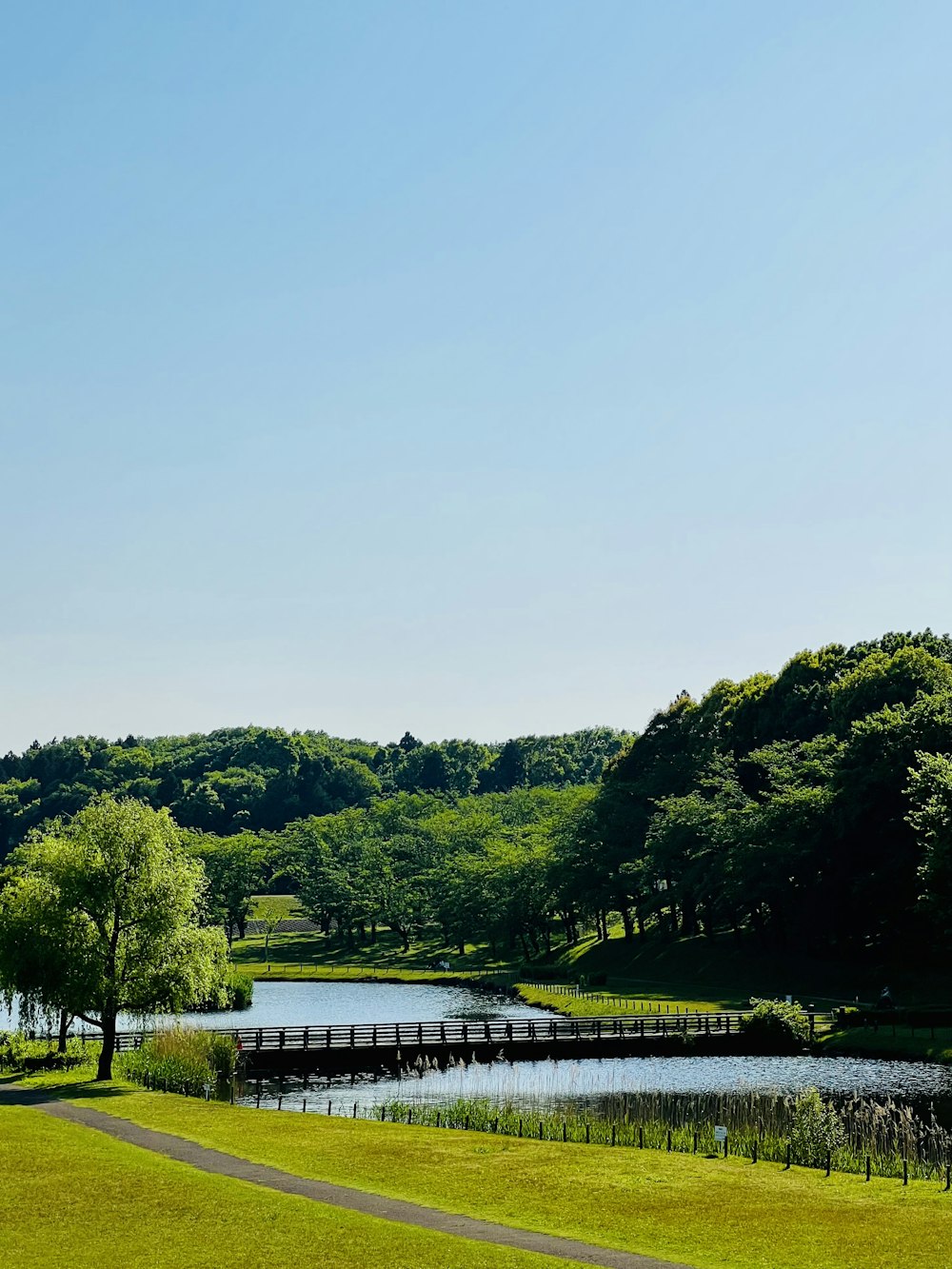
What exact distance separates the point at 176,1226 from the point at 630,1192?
11.0 metres

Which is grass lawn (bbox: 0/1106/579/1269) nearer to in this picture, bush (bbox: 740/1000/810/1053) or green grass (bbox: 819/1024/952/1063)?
bush (bbox: 740/1000/810/1053)

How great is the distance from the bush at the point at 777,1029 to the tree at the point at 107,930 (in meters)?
28.9

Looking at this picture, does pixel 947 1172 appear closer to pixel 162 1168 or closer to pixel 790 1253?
pixel 790 1253

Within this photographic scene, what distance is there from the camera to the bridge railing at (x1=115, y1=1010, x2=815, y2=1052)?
61500 mm

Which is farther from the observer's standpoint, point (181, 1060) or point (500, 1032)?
point (500, 1032)

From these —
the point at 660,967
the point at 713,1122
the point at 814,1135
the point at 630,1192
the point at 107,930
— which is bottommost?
the point at 660,967

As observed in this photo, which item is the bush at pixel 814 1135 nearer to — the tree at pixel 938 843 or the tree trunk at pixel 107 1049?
the tree trunk at pixel 107 1049

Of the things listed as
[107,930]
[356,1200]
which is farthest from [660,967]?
[356,1200]

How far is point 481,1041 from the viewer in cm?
6331

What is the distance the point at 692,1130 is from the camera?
39719 millimetres

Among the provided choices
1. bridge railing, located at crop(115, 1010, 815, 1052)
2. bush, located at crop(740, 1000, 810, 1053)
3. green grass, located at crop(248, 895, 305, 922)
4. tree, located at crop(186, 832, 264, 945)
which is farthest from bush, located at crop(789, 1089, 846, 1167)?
green grass, located at crop(248, 895, 305, 922)

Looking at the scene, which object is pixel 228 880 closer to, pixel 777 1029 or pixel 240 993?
pixel 240 993

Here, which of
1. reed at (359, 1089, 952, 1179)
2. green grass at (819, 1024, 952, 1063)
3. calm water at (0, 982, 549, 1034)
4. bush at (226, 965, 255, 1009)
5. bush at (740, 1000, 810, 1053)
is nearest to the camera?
reed at (359, 1089, 952, 1179)

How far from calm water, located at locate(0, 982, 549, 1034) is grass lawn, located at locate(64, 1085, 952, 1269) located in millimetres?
39894
